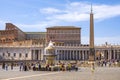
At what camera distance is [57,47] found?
11038 centimetres

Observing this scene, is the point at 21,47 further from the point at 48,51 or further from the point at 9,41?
the point at 48,51

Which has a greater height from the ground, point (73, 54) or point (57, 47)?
point (57, 47)

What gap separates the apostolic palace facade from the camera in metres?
111

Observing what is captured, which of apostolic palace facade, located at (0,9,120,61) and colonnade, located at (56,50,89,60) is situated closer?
apostolic palace facade, located at (0,9,120,61)

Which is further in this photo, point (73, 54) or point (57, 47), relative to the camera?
point (73, 54)

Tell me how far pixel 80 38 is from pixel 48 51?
73320 mm

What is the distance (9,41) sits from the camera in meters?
117

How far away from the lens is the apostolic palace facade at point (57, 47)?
111 meters

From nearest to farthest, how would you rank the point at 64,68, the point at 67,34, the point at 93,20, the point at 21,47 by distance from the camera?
the point at 64,68, the point at 93,20, the point at 21,47, the point at 67,34

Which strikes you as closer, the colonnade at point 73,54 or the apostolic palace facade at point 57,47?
the apostolic palace facade at point 57,47

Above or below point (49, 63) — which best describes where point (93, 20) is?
above

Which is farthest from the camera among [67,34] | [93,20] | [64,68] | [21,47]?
[67,34]

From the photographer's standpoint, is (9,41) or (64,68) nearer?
(64,68)

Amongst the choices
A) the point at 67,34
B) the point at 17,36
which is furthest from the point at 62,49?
the point at 17,36
